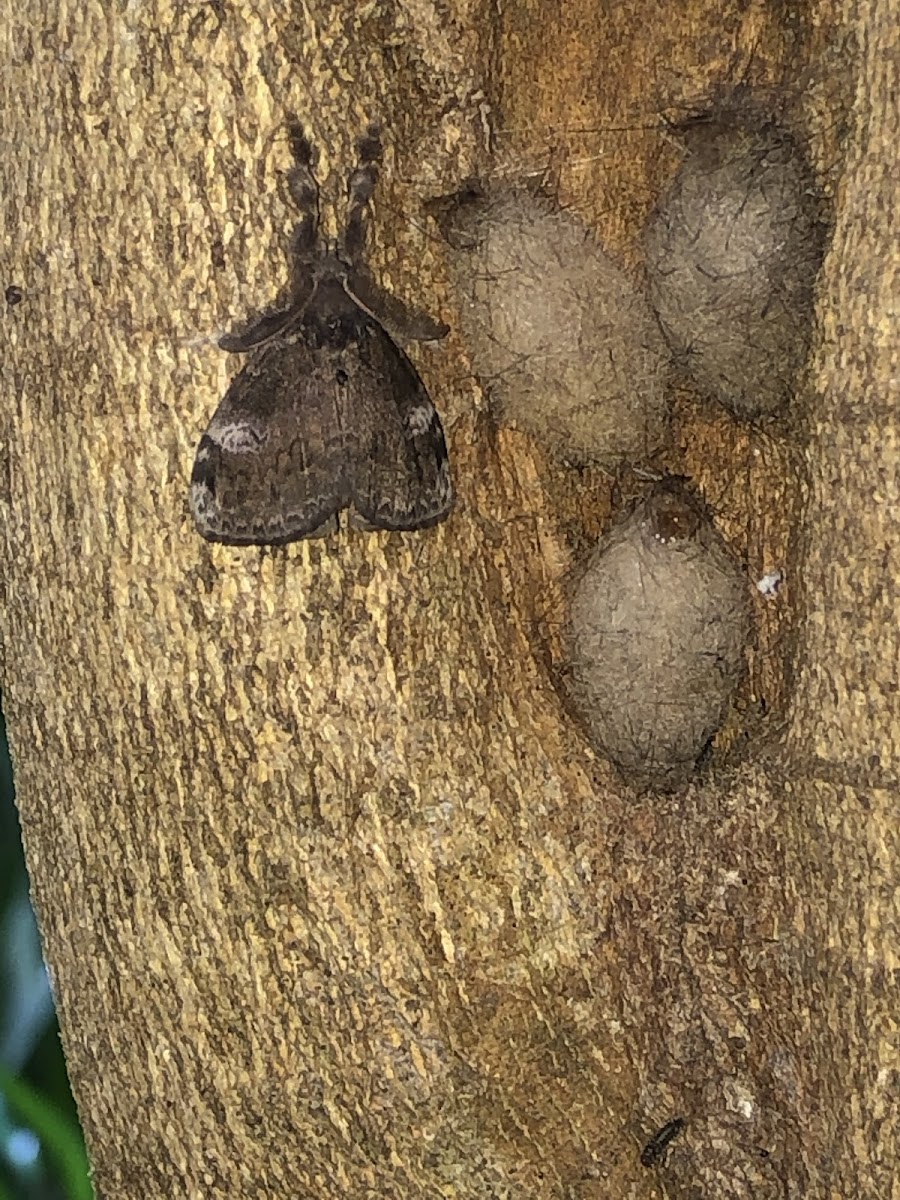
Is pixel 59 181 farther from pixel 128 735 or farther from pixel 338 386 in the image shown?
pixel 128 735

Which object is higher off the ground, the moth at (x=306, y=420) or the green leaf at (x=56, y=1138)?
the moth at (x=306, y=420)

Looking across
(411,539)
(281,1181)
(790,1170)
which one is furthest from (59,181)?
(790,1170)

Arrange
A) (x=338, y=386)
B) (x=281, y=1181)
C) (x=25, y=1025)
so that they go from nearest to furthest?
(x=338, y=386), (x=281, y=1181), (x=25, y=1025)

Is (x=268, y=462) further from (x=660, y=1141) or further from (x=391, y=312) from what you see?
(x=660, y=1141)

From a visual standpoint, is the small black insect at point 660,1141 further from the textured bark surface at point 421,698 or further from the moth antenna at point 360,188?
the moth antenna at point 360,188

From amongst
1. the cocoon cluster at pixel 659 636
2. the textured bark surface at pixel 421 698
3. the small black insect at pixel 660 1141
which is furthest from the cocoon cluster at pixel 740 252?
the small black insect at pixel 660 1141

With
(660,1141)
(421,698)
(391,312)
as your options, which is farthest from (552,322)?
(660,1141)

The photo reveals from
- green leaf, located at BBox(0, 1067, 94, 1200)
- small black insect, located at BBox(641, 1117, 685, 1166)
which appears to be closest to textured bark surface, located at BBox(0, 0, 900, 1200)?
small black insect, located at BBox(641, 1117, 685, 1166)
